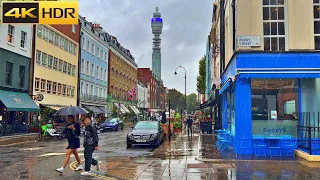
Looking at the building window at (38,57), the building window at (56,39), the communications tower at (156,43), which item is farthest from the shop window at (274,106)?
the communications tower at (156,43)

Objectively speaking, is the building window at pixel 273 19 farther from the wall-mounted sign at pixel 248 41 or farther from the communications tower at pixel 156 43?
the communications tower at pixel 156 43

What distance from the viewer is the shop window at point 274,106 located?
48.3ft

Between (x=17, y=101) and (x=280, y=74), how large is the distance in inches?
855

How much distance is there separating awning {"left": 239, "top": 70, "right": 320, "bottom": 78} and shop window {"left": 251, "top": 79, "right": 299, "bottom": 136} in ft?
1.52

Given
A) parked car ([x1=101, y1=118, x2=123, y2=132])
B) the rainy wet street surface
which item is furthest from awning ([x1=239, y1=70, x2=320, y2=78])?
parked car ([x1=101, y1=118, x2=123, y2=132])

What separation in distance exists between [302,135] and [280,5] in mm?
5537

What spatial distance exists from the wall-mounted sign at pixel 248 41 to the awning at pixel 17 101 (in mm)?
18976

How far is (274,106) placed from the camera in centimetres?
1513

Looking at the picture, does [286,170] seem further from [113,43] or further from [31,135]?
[113,43]

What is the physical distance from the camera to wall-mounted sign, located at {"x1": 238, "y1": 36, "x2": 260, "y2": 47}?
48.2 ft

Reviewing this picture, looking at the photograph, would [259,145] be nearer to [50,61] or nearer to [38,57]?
[38,57]

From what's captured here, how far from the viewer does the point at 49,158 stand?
14.4m

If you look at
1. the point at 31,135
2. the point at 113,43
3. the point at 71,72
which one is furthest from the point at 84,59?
the point at 31,135

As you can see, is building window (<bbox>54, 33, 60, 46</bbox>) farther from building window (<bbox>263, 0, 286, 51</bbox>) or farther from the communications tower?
the communications tower
